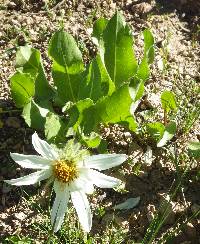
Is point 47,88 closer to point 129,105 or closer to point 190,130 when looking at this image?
point 129,105

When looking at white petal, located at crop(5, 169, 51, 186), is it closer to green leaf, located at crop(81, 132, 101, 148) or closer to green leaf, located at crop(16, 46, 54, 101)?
green leaf, located at crop(81, 132, 101, 148)

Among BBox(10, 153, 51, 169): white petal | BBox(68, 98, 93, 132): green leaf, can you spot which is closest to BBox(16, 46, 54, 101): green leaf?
BBox(68, 98, 93, 132): green leaf

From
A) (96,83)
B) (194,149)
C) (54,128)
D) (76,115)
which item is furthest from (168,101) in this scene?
(54,128)

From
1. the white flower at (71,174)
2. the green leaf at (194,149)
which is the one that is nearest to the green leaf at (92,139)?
the white flower at (71,174)

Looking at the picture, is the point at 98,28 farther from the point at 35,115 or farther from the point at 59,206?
the point at 59,206

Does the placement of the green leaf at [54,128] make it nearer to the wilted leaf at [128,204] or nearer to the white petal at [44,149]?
the white petal at [44,149]

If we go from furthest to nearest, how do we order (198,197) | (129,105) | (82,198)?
(198,197)
(129,105)
(82,198)

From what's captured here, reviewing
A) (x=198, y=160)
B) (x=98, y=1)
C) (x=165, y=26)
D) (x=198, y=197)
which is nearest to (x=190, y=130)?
(x=198, y=160)
